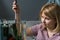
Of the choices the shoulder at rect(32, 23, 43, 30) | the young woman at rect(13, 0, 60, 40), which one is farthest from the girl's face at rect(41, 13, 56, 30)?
the shoulder at rect(32, 23, 43, 30)

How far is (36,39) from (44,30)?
100 mm

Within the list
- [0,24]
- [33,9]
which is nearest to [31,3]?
[33,9]

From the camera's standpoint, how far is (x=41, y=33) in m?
1.35

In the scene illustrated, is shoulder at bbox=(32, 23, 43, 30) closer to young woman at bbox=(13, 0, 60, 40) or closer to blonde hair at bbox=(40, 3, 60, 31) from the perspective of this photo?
young woman at bbox=(13, 0, 60, 40)

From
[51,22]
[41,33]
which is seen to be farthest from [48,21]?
[41,33]

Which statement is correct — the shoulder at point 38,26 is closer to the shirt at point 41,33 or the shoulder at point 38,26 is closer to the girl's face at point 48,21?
the shirt at point 41,33

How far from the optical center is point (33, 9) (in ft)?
5.46

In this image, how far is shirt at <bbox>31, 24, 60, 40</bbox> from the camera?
1254 millimetres

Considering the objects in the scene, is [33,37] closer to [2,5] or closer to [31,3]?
[31,3]

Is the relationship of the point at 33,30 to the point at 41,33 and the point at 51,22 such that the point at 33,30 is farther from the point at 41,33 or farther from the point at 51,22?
the point at 51,22

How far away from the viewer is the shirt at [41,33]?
1254 millimetres

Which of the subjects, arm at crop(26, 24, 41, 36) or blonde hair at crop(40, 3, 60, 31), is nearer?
blonde hair at crop(40, 3, 60, 31)

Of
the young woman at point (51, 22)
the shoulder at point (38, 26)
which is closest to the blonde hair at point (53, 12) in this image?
the young woman at point (51, 22)

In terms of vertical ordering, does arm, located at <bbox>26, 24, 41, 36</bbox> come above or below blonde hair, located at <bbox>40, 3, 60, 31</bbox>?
below
